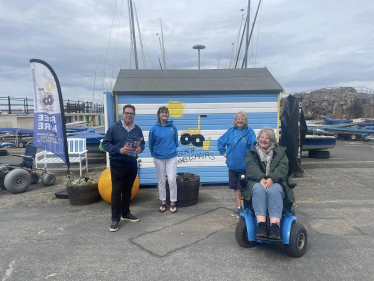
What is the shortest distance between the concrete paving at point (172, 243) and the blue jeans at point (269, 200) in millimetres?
552

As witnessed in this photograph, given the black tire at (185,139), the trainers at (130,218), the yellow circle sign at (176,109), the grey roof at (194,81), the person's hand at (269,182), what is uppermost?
the grey roof at (194,81)

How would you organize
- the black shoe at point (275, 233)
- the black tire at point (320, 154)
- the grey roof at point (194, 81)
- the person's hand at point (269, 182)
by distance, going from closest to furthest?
the black shoe at point (275, 233) → the person's hand at point (269, 182) → the grey roof at point (194, 81) → the black tire at point (320, 154)

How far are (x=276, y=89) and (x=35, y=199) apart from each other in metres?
5.87

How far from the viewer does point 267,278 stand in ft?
9.58

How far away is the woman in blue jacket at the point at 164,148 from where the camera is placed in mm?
4863

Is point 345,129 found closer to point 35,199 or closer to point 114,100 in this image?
point 114,100

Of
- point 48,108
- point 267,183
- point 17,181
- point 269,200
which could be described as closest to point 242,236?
point 269,200

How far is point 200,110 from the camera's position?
680cm

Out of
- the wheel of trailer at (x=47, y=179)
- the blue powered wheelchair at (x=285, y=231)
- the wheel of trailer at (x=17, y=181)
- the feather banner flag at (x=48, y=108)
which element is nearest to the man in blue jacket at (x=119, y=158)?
the blue powered wheelchair at (x=285, y=231)

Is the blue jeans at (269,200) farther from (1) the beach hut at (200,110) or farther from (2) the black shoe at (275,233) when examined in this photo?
(1) the beach hut at (200,110)

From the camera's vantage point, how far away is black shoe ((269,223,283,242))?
10.4 feet

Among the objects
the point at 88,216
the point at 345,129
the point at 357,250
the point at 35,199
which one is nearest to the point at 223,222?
the point at 357,250

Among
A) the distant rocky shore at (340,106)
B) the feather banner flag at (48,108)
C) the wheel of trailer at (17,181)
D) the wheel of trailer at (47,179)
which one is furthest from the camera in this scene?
the distant rocky shore at (340,106)

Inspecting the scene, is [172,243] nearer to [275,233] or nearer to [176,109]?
[275,233]
